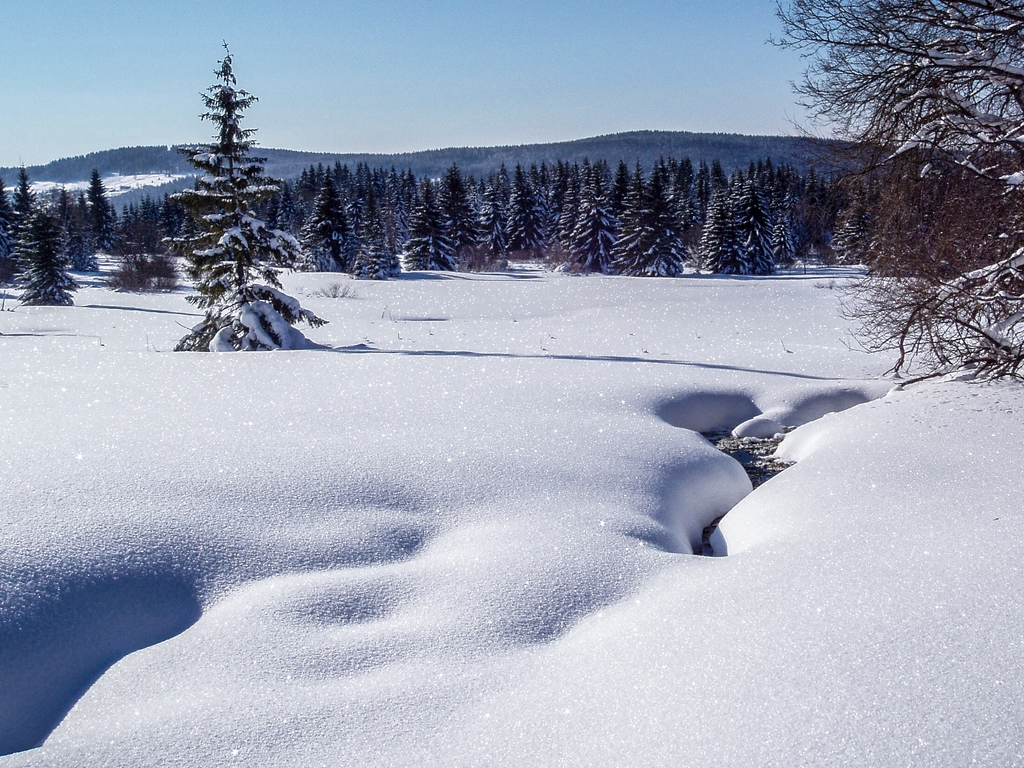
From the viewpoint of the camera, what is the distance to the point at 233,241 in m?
11.8

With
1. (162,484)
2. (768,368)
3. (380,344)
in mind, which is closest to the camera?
(162,484)

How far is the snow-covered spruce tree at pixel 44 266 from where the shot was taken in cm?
2689

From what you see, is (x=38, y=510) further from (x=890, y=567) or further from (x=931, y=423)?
(x=931, y=423)

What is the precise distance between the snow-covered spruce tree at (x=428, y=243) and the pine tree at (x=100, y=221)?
34.9 metres

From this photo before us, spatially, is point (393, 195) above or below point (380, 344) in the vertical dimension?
above

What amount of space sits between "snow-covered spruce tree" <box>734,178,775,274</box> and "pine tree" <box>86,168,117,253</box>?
2154 inches

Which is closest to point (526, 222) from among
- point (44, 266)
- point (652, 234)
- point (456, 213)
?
point (456, 213)

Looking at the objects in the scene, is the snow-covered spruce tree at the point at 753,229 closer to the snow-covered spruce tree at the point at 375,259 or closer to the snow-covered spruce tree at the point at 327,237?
the snow-covered spruce tree at the point at 375,259

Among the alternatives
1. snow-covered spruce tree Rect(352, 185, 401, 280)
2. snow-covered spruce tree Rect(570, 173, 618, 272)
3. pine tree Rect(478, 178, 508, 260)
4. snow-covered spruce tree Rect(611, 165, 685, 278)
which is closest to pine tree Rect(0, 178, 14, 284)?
snow-covered spruce tree Rect(352, 185, 401, 280)

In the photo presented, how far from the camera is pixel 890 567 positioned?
3582mm

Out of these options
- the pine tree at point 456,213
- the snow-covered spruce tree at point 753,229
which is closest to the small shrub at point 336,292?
the pine tree at point 456,213

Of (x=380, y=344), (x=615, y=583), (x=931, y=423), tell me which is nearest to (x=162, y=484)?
(x=615, y=583)

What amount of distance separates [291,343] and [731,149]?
193566mm

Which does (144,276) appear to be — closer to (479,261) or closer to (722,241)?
(479,261)
